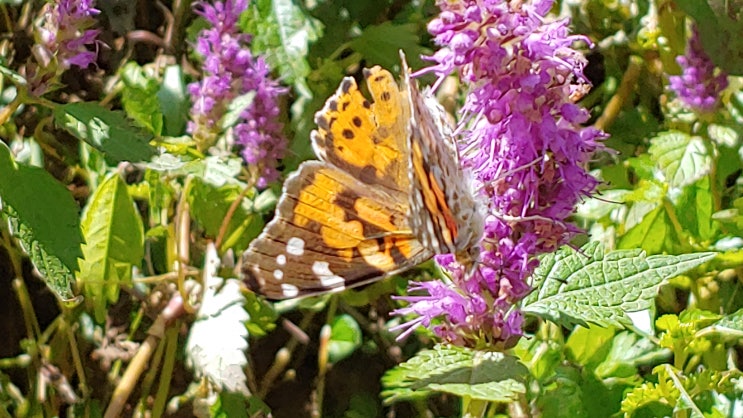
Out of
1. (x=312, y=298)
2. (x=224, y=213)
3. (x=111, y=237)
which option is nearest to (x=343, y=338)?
(x=312, y=298)

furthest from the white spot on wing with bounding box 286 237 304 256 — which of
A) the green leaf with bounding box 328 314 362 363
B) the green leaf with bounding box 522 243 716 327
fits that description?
the green leaf with bounding box 328 314 362 363

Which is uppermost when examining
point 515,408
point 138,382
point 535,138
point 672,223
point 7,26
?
point 535,138

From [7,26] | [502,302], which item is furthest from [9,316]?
[502,302]

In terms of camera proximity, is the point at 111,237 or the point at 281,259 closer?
the point at 281,259

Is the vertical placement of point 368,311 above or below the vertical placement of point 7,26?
below

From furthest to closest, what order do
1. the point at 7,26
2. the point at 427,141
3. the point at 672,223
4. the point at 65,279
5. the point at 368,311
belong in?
the point at 7,26 < the point at 368,311 < the point at 672,223 < the point at 65,279 < the point at 427,141

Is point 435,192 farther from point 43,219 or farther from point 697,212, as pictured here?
point 697,212

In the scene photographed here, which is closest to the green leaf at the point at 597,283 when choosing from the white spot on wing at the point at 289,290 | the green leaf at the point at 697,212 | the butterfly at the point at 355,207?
the butterfly at the point at 355,207

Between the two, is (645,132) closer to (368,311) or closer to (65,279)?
(368,311)
